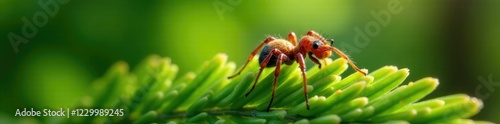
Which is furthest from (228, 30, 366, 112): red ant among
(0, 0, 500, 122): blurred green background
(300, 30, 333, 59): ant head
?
(0, 0, 500, 122): blurred green background

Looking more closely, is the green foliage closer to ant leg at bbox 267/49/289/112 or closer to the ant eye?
ant leg at bbox 267/49/289/112

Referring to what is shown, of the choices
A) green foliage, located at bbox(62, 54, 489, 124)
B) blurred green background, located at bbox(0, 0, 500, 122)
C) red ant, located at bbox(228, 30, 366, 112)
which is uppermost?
blurred green background, located at bbox(0, 0, 500, 122)

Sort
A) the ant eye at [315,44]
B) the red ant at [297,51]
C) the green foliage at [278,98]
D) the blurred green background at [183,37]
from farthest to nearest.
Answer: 1. the blurred green background at [183,37]
2. the ant eye at [315,44]
3. the red ant at [297,51]
4. the green foliage at [278,98]

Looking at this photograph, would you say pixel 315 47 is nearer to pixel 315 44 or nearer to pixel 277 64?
pixel 315 44

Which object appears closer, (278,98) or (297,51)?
(278,98)

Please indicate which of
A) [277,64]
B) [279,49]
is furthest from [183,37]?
[277,64]

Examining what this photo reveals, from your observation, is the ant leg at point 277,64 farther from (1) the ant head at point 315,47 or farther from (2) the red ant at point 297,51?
(1) the ant head at point 315,47

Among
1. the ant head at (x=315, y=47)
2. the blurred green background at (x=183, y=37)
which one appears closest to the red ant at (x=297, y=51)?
the ant head at (x=315, y=47)
